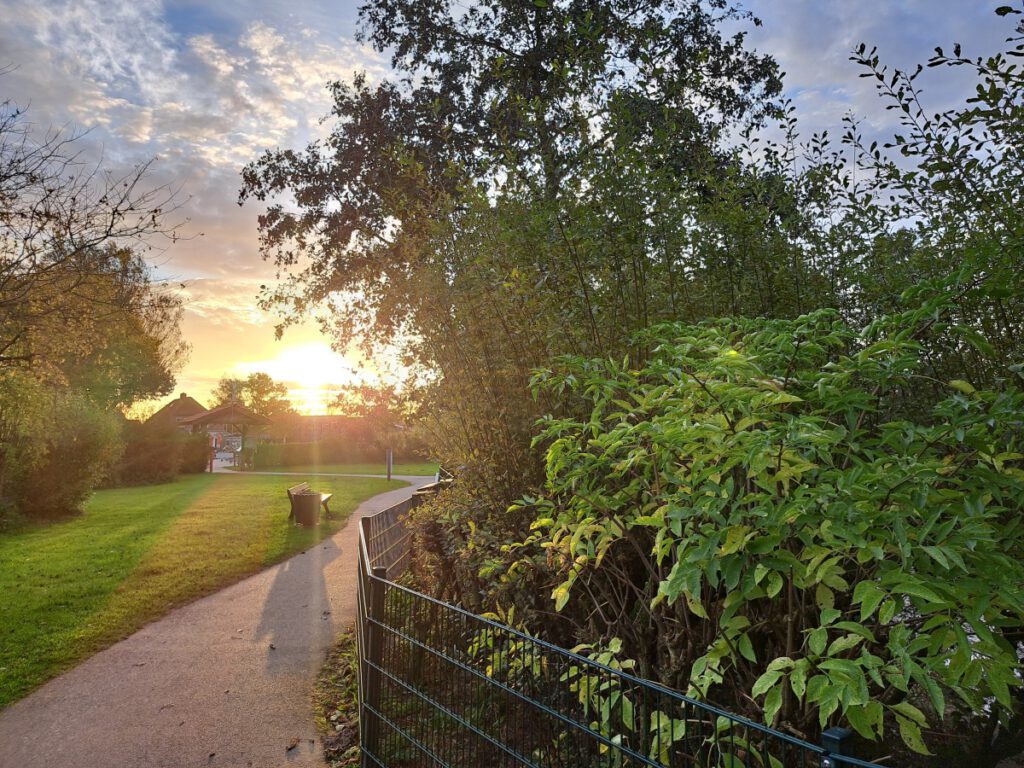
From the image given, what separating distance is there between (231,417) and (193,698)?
97.7ft

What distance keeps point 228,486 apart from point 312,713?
836 inches

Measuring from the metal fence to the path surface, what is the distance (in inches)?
53.0

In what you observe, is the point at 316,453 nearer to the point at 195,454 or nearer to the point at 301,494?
the point at 195,454

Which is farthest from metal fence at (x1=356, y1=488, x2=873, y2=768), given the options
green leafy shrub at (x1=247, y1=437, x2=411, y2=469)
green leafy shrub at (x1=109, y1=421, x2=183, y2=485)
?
green leafy shrub at (x1=247, y1=437, x2=411, y2=469)

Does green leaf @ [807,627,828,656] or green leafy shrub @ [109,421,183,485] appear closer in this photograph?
green leaf @ [807,627,828,656]

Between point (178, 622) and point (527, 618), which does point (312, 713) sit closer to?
point (527, 618)

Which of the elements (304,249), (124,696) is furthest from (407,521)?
(304,249)

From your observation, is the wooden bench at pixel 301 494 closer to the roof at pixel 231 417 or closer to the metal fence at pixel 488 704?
the metal fence at pixel 488 704

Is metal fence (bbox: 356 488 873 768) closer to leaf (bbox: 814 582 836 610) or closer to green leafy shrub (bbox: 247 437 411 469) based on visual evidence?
leaf (bbox: 814 582 836 610)

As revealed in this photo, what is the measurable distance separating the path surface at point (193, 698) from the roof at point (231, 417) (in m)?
26.4

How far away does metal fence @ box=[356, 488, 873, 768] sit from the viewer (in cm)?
214

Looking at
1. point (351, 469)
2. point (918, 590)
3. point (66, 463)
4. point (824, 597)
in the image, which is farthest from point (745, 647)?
point (351, 469)

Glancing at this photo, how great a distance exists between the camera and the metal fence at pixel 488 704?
2.14 metres

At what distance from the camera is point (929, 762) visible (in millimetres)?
2898
